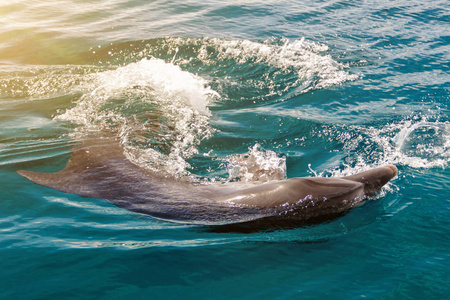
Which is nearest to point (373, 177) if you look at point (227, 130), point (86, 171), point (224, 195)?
point (224, 195)

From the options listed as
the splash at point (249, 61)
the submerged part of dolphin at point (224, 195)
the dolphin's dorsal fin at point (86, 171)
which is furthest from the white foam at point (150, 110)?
the splash at point (249, 61)

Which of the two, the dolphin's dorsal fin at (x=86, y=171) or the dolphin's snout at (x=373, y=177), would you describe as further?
the dolphin's dorsal fin at (x=86, y=171)

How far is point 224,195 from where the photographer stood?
514 cm

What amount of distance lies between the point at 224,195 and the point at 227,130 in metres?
2.85

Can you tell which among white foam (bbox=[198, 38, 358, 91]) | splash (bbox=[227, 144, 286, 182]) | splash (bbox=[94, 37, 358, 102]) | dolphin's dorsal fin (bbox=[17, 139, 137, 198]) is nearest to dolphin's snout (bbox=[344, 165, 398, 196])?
splash (bbox=[227, 144, 286, 182])

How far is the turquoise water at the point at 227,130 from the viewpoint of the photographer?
4285 mm

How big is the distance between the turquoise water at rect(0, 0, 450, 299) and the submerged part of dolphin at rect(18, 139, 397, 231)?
0.15 metres

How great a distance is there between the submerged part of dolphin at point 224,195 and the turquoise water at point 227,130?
5.9 inches

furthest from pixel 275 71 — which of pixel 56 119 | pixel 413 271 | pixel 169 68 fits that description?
pixel 413 271

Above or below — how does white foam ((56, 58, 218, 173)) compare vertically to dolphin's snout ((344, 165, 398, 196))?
above

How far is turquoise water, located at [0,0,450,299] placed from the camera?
14.1 ft

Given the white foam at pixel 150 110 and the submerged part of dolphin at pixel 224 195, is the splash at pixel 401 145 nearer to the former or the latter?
the submerged part of dolphin at pixel 224 195

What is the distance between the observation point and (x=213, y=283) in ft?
13.6

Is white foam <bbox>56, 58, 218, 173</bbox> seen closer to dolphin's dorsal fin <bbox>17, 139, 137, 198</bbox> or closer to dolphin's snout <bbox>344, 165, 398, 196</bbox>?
dolphin's dorsal fin <bbox>17, 139, 137, 198</bbox>
